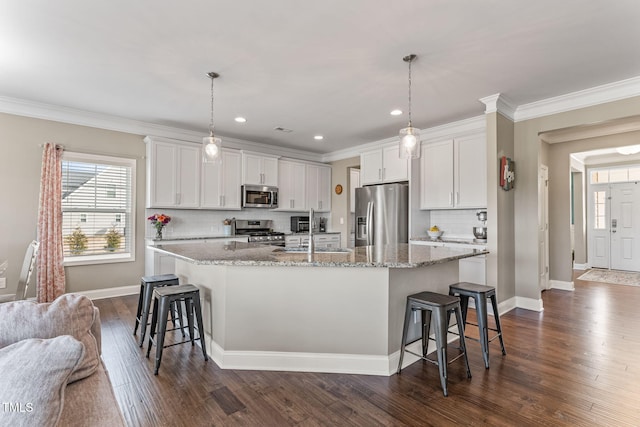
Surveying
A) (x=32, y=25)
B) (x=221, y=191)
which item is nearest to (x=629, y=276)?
(x=221, y=191)

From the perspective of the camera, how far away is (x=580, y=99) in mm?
3770

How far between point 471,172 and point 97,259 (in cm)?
547

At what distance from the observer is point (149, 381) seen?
2352 mm

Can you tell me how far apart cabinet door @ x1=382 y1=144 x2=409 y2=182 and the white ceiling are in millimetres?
1017

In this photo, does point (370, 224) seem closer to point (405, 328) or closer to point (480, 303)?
point (480, 303)

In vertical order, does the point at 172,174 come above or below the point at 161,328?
above

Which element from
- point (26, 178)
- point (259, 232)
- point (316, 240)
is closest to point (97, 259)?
point (26, 178)

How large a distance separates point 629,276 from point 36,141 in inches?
396


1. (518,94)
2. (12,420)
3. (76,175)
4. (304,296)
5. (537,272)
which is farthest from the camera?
(76,175)

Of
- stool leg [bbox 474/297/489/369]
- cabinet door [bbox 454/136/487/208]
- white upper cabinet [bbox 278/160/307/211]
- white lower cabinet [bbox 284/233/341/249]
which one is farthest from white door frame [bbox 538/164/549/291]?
white upper cabinet [bbox 278/160/307/211]

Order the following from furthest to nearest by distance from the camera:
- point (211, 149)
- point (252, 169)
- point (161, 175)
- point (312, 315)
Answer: point (252, 169) → point (161, 175) → point (211, 149) → point (312, 315)

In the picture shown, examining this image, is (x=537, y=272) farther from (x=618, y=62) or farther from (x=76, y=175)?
(x=76, y=175)

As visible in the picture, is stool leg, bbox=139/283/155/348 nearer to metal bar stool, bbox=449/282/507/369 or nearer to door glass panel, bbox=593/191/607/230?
metal bar stool, bbox=449/282/507/369

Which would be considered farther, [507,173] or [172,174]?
[172,174]
